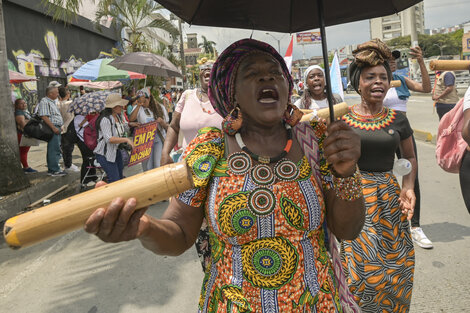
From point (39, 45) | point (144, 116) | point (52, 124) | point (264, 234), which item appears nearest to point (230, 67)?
point (264, 234)

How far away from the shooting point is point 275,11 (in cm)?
186

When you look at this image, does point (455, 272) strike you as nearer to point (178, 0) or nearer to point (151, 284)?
point (151, 284)

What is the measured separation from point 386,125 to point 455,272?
5.55ft

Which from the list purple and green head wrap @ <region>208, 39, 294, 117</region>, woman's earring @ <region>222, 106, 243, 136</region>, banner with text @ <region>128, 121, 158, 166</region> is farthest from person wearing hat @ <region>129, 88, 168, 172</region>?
woman's earring @ <region>222, 106, 243, 136</region>

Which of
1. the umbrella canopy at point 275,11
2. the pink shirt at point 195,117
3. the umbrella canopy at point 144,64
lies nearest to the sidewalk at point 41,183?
→ the umbrella canopy at point 144,64

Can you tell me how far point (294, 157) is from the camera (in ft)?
5.00

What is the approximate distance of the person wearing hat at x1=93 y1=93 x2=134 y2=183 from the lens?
19.6 ft

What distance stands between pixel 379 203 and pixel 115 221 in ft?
6.25

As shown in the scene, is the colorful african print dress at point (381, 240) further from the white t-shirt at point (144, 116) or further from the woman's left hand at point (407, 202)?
the white t-shirt at point (144, 116)

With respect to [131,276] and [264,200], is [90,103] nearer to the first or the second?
[131,276]

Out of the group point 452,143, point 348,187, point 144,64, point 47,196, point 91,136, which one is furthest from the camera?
point 144,64

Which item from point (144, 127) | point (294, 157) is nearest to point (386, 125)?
point (294, 157)

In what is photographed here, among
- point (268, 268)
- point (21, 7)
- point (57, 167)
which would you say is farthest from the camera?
point (21, 7)

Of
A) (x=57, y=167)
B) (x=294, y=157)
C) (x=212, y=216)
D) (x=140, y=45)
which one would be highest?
(x=140, y=45)
